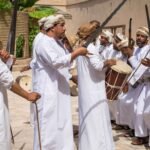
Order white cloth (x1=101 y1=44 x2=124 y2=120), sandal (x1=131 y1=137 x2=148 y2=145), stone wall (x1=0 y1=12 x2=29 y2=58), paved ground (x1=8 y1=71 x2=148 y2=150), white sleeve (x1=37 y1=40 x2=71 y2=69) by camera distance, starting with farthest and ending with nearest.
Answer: stone wall (x1=0 y1=12 x2=29 y2=58) < white cloth (x1=101 y1=44 x2=124 y2=120) < sandal (x1=131 y1=137 x2=148 y2=145) < paved ground (x1=8 y1=71 x2=148 y2=150) < white sleeve (x1=37 y1=40 x2=71 y2=69)

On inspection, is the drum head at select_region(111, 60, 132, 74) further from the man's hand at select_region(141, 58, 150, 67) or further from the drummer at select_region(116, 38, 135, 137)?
the drummer at select_region(116, 38, 135, 137)

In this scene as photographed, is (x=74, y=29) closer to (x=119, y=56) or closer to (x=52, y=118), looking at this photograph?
(x=119, y=56)

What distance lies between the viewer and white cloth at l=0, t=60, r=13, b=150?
4434 mm

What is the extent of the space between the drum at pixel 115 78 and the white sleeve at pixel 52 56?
3.73 ft

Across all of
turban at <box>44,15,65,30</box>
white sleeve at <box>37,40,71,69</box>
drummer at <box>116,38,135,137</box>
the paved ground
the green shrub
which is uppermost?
turban at <box>44,15,65,30</box>

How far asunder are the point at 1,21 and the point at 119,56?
46.1 ft

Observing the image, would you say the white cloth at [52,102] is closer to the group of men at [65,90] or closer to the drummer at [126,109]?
the group of men at [65,90]

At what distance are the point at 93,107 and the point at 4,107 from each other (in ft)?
4.77

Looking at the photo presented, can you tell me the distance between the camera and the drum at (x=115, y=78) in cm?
620

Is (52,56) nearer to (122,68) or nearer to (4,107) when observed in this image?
(4,107)

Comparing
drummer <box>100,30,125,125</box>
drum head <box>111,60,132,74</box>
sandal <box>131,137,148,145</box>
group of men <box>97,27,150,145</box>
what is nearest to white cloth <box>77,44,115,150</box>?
drum head <box>111,60,132,74</box>

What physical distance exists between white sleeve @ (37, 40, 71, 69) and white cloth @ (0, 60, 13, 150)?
0.76 meters

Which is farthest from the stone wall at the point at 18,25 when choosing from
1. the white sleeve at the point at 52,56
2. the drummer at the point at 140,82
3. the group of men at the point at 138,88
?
the white sleeve at the point at 52,56

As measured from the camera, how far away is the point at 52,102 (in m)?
5.42
